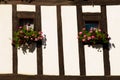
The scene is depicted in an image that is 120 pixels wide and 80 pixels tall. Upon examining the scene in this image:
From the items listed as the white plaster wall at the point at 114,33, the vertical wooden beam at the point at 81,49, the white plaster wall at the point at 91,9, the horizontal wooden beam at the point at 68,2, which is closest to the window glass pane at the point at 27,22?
the horizontal wooden beam at the point at 68,2

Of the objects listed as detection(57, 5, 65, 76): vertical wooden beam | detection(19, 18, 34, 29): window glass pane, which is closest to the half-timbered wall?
detection(57, 5, 65, 76): vertical wooden beam

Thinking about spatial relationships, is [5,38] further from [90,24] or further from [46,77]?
[90,24]

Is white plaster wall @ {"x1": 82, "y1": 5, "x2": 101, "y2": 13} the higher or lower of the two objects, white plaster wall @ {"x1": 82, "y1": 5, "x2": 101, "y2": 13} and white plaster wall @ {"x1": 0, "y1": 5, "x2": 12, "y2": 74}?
the higher

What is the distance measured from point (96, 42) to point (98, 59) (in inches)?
21.5

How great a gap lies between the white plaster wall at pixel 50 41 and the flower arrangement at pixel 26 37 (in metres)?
0.35

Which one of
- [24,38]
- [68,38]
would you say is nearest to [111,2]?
[68,38]

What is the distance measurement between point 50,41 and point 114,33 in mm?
2107

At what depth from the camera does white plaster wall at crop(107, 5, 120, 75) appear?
17.1 m

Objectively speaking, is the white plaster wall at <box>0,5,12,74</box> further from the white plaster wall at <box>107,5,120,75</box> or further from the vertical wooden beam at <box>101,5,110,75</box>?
the white plaster wall at <box>107,5,120,75</box>

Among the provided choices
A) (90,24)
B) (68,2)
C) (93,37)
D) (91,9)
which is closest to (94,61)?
(93,37)

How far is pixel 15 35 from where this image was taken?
660 inches

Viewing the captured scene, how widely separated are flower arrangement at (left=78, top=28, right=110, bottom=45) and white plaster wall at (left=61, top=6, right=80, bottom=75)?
0.27 metres

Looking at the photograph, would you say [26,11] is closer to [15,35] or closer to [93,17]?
[15,35]

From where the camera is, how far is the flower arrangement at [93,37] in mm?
16938
